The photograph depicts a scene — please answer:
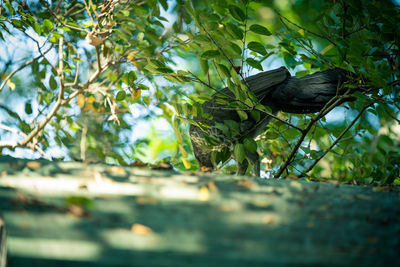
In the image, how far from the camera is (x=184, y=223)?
0.83 meters

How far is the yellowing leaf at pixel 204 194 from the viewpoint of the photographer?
3.30ft

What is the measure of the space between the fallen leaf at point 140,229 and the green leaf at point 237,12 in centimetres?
106

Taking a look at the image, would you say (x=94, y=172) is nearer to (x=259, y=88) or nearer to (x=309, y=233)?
(x=309, y=233)

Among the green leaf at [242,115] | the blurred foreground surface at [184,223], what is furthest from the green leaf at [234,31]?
the blurred foreground surface at [184,223]

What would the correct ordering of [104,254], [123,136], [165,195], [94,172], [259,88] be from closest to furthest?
[104,254] < [165,195] < [94,172] < [259,88] < [123,136]

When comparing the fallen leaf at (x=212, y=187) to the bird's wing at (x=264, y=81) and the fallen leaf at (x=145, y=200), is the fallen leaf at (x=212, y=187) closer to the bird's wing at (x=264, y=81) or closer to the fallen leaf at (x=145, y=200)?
the fallen leaf at (x=145, y=200)

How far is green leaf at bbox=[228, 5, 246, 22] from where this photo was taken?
4.99 feet

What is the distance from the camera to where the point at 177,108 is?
6.04 feet

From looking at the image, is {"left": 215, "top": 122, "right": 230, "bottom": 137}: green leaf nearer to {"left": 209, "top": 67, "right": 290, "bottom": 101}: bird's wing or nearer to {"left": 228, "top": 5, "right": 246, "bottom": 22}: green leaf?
{"left": 209, "top": 67, "right": 290, "bottom": 101}: bird's wing

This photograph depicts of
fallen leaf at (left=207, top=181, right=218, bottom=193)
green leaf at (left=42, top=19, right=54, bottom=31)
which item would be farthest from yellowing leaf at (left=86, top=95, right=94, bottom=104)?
fallen leaf at (left=207, top=181, right=218, bottom=193)

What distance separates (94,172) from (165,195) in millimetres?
349

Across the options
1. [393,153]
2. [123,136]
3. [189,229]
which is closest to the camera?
[189,229]

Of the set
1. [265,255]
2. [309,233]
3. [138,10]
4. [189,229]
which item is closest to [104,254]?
[189,229]

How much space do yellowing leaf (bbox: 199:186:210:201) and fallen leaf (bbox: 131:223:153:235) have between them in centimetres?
24
